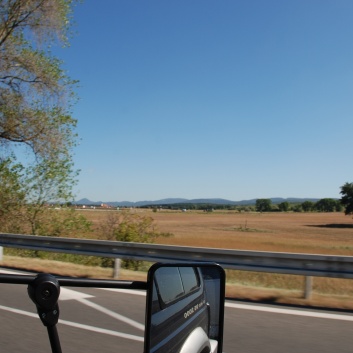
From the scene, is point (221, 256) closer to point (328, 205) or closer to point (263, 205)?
point (328, 205)

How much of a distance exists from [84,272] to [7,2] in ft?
41.7

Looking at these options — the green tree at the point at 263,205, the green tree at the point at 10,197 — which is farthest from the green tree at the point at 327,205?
the green tree at the point at 10,197

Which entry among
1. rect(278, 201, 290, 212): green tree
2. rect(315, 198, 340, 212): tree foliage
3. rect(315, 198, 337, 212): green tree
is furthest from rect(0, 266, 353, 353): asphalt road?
rect(278, 201, 290, 212): green tree

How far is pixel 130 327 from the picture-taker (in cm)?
593

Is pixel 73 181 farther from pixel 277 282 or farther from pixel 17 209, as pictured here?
pixel 277 282

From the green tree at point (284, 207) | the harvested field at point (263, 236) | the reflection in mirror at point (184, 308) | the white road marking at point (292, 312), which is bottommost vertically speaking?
the harvested field at point (263, 236)

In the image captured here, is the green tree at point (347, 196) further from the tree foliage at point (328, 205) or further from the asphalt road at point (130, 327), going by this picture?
the asphalt road at point (130, 327)

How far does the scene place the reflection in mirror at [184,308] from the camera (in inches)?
63.7

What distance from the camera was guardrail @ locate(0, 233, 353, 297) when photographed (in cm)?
789

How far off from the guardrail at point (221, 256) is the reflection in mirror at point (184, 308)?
624cm

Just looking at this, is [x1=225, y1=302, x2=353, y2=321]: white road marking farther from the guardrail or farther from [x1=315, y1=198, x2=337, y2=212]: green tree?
[x1=315, y1=198, x2=337, y2=212]: green tree

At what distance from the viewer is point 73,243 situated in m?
11.0

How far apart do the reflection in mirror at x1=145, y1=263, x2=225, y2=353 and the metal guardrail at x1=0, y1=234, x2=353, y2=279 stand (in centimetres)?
624

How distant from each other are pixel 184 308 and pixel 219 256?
280 inches
